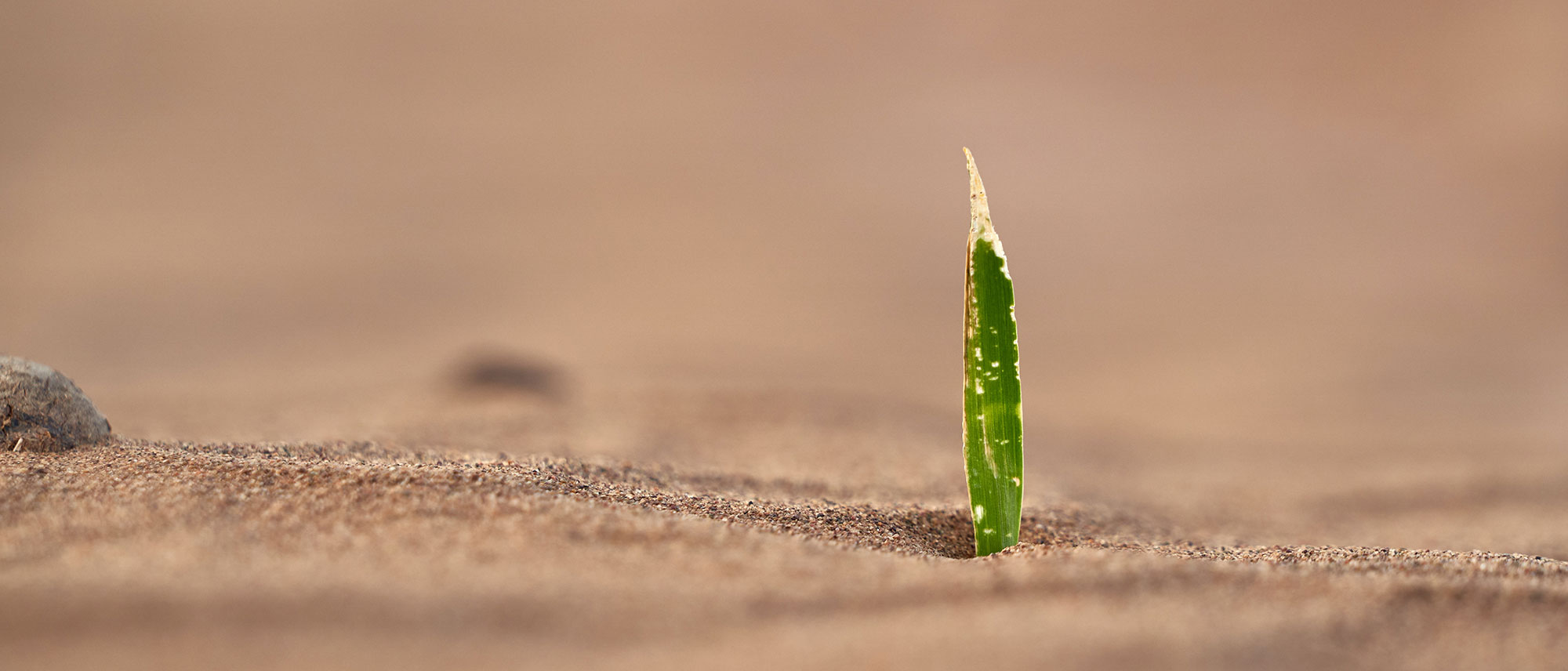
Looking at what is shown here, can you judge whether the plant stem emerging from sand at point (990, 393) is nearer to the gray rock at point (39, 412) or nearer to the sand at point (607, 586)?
the sand at point (607, 586)

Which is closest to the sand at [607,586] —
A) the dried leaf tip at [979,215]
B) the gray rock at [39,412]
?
the gray rock at [39,412]

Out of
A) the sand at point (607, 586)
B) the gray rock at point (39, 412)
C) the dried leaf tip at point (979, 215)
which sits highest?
the dried leaf tip at point (979, 215)

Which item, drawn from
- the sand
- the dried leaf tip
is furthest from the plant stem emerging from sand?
the sand

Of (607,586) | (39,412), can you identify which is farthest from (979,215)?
(39,412)

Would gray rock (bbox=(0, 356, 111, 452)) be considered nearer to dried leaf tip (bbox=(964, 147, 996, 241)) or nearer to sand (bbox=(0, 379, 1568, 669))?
sand (bbox=(0, 379, 1568, 669))

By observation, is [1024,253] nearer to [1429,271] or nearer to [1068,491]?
[1429,271]
